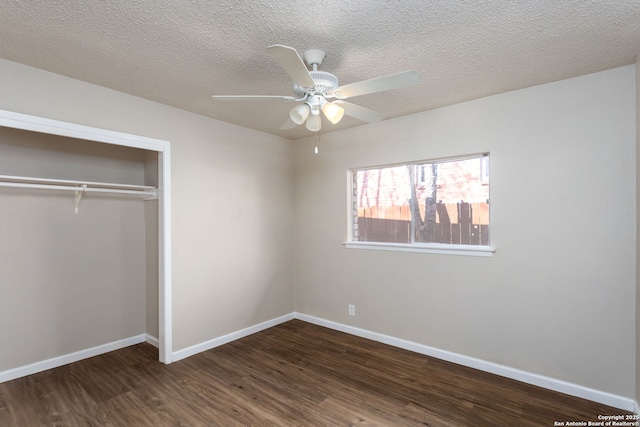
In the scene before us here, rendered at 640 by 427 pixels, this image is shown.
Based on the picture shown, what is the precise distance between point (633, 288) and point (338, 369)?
2317mm

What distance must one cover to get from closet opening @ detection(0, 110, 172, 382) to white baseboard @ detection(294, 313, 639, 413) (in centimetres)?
212

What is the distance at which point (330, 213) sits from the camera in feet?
13.0

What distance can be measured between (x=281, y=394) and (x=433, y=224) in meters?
2.10

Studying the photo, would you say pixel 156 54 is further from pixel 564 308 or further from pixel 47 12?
pixel 564 308

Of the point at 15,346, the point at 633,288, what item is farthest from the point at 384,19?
the point at 15,346

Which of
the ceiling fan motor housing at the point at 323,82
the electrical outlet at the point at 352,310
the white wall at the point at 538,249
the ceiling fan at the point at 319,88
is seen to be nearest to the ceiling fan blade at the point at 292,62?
the ceiling fan at the point at 319,88

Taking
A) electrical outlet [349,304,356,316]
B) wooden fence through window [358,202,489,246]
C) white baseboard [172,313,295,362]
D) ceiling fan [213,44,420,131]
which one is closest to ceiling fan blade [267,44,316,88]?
ceiling fan [213,44,420,131]

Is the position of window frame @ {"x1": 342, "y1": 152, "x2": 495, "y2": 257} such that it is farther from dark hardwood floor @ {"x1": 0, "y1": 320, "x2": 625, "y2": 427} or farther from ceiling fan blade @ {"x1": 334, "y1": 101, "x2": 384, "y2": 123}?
ceiling fan blade @ {"x1": 334, "y1": 101, "x2": 384, "y2": 123}

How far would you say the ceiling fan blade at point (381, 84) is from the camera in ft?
5.32

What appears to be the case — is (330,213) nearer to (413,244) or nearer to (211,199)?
(413,244)

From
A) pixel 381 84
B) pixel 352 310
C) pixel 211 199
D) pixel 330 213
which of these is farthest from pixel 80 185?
→ pixel 352 310

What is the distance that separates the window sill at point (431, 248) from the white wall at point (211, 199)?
3.66 ft

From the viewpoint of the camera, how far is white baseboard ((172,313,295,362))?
3.14m

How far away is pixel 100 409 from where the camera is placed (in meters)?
2.31
